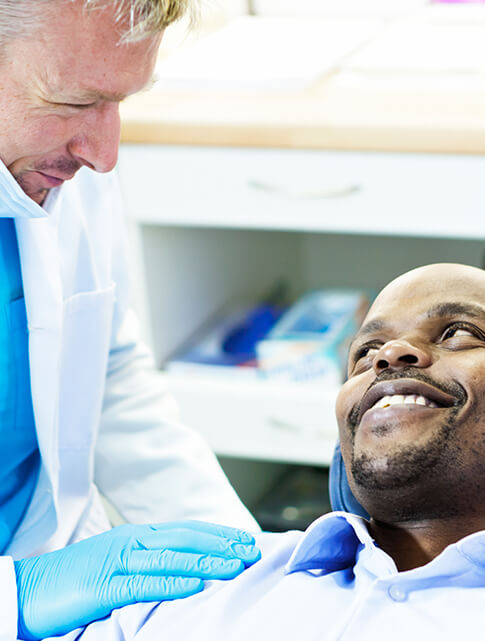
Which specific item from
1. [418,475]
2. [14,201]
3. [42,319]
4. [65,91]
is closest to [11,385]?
[42,319]

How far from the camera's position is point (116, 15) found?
97 centimetres

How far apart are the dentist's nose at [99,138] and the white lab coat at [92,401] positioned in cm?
13

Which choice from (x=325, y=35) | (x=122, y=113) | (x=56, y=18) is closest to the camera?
(x=56, y=18)

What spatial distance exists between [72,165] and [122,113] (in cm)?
77

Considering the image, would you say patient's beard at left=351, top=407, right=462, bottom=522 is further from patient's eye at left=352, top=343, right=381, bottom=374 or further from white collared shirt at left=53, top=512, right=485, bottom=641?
patient's eye at left=352, top=343, right=381, bottom=374

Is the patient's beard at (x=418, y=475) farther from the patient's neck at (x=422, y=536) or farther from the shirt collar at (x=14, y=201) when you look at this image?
the shirt collar at (x=14, y=201)

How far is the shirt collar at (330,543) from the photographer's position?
109cm

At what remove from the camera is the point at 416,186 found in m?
1.70

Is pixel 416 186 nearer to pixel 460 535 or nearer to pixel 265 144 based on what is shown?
pixel 265 144

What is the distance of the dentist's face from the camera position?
38.2 inches

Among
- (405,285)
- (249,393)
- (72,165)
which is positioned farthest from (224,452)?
(72,165)

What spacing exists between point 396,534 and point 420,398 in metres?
0.15

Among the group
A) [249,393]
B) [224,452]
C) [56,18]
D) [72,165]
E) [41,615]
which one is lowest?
[224,452]

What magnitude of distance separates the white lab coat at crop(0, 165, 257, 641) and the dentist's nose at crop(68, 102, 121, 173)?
0.43ft
